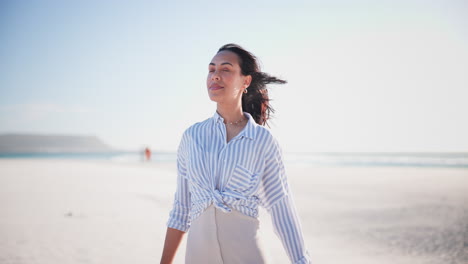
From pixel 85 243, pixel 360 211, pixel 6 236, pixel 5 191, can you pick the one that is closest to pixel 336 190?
pixel 360 211

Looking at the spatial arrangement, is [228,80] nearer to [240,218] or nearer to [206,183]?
[206,183]

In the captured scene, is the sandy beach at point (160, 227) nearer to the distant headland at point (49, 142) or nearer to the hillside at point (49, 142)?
the hillside at point (49, 142)

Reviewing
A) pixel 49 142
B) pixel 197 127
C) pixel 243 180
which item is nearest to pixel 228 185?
pixel 243 180

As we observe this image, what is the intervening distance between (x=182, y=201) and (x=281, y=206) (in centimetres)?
54

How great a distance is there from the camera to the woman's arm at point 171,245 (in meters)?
1.54

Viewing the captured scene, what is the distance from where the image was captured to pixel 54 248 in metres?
4.57

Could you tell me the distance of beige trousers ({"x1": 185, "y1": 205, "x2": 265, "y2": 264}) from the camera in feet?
4.57

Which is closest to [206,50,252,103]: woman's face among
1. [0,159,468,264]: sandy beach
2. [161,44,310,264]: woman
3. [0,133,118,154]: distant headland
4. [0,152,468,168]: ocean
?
[161,44,310,264]: woman

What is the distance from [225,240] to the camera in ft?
4.60

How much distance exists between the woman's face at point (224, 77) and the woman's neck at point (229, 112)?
0.04 metres

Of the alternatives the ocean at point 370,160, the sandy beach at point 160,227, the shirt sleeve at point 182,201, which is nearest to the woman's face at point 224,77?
the shirt sleeve at point 182,201

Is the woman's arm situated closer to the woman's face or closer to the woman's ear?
the woman's face

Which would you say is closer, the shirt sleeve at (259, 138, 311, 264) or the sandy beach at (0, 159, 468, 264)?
the shirt sleeve at (259, 138, 311, 264)

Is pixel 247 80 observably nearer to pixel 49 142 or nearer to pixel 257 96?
pixel 257 96
